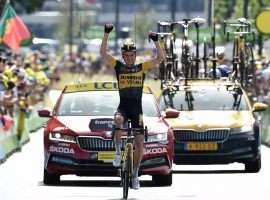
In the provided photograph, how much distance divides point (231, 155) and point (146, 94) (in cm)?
207

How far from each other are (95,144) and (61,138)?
498 mm

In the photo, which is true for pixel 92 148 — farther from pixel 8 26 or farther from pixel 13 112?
pixel 8 26

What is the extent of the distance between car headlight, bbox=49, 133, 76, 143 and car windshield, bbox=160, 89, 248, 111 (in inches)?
184

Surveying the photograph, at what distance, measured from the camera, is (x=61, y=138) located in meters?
19.5

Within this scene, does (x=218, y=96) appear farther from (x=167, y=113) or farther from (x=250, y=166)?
(x=167, y=113)

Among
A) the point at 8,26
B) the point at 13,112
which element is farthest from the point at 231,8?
the point at 13,112

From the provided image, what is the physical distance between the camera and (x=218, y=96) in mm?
24156

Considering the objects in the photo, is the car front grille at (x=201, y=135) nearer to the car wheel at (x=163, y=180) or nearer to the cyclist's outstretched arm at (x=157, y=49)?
the car wheel at (x=163, y=180)

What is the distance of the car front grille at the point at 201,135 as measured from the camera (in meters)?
22.5

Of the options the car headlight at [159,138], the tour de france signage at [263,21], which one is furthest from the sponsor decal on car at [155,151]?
the tour de france signage at [263,21]

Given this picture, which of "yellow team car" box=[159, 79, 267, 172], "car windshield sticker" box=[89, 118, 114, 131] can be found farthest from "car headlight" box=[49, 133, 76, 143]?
"yellow team car" box=[159, 79, 267, 172]

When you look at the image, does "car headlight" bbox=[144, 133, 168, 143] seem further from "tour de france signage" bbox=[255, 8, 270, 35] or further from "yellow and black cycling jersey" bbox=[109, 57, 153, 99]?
"tour de france signage" bbox=[255, 8, 270, 35]

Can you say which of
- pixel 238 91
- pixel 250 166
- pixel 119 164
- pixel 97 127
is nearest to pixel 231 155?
pixel 250 166

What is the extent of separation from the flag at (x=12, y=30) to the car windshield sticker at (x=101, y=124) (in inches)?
739
